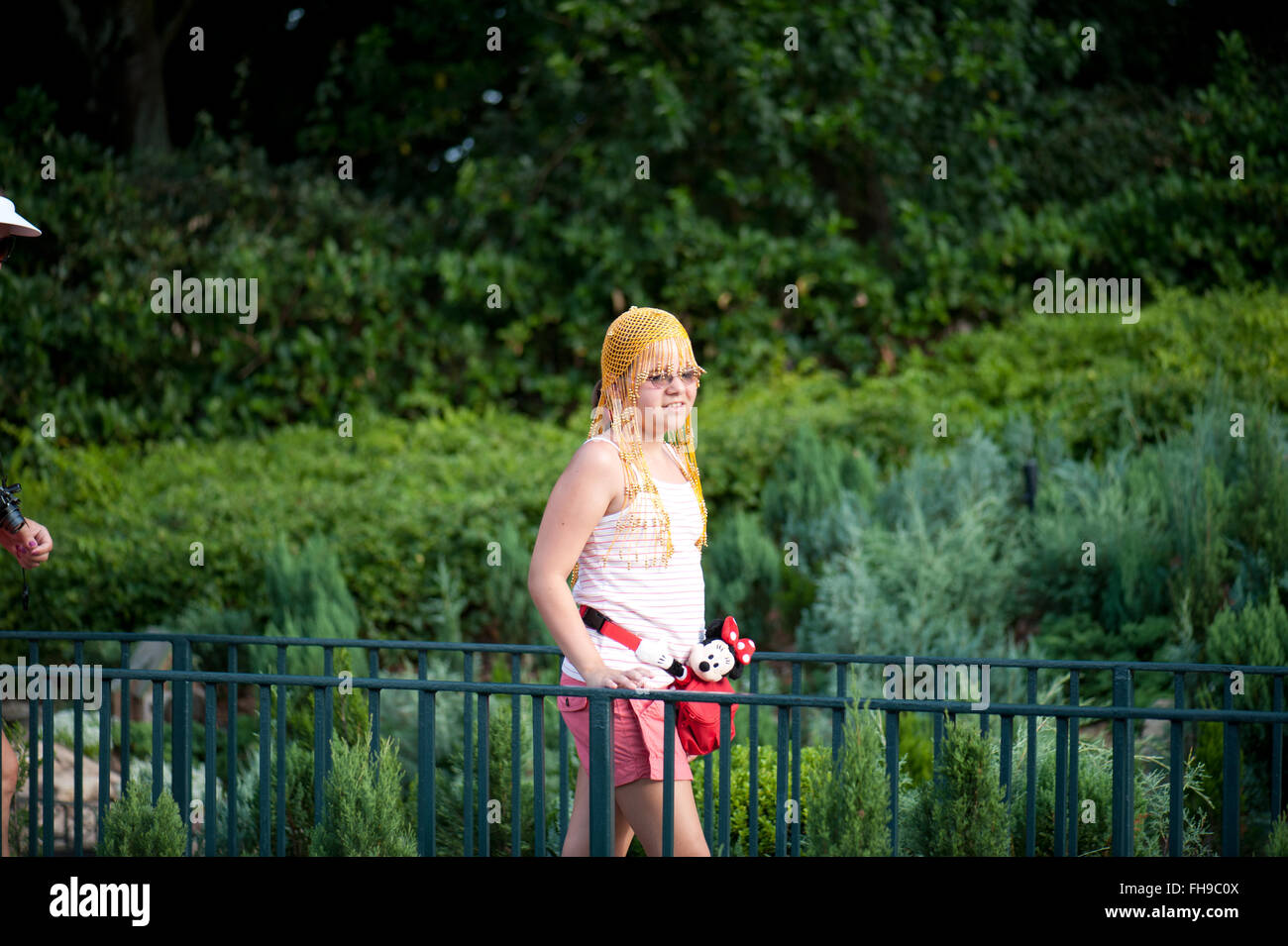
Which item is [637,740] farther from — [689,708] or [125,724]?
[125,724]

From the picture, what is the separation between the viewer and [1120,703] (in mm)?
3205

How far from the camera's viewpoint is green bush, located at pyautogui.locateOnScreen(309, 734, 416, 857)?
3.08 m

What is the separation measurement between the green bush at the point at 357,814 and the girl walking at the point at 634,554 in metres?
0.47

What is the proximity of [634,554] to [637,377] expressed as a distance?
409 mm

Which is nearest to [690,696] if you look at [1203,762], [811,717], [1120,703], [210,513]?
[1120,703]

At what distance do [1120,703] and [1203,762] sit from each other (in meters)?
1.31

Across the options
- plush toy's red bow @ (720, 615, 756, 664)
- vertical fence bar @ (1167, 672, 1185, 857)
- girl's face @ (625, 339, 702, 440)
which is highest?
girl's face @ (625, 339, 702, 440)

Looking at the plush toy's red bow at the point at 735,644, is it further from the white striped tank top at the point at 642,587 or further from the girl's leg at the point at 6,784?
→ the girl's leg at the point at 6,784

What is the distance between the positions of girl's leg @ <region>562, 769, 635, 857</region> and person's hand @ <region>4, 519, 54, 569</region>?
1.55m

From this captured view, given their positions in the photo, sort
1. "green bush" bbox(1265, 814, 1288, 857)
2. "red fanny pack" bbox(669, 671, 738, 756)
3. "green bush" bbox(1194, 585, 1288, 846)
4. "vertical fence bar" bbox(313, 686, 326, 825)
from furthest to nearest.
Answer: "green bush" bbox(1194, 585, 1288, 846), "vertical fence bar" bbox(313, 686, 326, 825), "red fanny pack" bbox(669, 671, 738, 756), "green bush" bbox(1265, 814, 1288, 857)

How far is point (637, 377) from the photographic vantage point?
2945 mm

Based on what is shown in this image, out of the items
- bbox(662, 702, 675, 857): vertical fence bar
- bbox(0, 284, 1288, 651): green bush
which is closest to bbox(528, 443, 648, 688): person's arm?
bbox(662, 702, 675, 857): vertical fence bar

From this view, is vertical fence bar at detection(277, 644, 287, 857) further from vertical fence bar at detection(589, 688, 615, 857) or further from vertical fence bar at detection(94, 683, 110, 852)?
vertical fence bar at detection(589, 688, 615, 857)

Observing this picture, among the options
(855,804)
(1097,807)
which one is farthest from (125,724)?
(1097,807)
